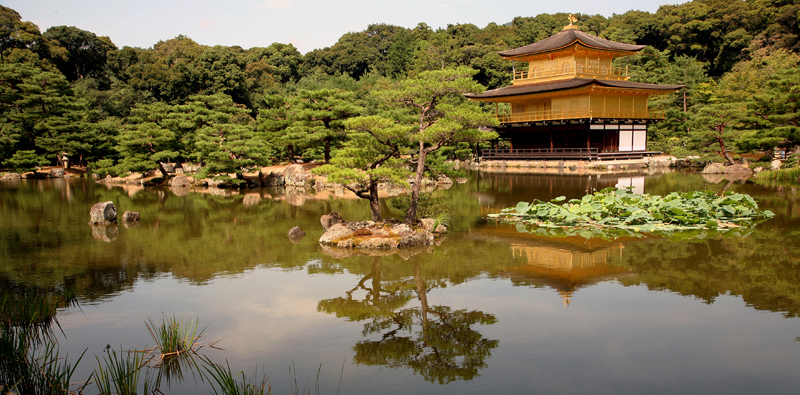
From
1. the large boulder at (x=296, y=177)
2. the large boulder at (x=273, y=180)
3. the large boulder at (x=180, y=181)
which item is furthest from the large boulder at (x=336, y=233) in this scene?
the large boulder at (x=180, y=181)

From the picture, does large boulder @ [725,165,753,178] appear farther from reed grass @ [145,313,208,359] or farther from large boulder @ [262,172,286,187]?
reed grass @ [145,313,208,359]

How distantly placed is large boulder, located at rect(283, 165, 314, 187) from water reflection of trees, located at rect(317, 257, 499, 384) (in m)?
17.5

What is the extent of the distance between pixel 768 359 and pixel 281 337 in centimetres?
467

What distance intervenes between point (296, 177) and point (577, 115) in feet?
51.0

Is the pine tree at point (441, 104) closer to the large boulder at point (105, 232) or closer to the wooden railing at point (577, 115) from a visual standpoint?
the large boulder at point (105, 232)

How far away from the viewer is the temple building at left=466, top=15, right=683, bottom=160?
29375mm

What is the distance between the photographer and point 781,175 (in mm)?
19297

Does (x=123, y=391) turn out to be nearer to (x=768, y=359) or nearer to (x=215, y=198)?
(x=768, y=359)

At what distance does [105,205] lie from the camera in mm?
13531

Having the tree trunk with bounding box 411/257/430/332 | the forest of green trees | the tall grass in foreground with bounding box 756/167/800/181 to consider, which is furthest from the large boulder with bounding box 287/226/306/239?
the tall grass in foreground with bounding box 756/167/800/181

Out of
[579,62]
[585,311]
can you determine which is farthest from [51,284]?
[579,62]

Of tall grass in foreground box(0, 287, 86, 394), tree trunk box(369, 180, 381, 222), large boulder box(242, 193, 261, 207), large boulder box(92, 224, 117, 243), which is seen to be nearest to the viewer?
tall grass in foreground box(0, 287, 86, 394)

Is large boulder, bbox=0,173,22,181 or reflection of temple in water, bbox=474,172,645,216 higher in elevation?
large boulder, bbox=0,173,22,181

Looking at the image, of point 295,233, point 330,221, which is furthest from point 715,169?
point 295,233
